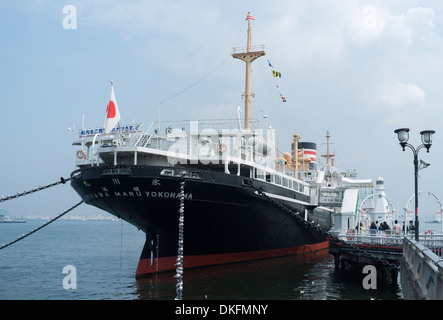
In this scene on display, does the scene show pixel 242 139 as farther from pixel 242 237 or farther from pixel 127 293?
pixel 127 293

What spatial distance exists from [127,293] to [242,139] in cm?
1186

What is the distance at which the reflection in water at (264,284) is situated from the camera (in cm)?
2008

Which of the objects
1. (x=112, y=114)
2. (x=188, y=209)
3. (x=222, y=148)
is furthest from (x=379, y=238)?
(x=112, y=114)

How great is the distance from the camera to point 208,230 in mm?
24516

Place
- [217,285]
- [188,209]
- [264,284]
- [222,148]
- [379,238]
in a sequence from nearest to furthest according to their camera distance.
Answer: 1. [217,285]
2. [264,284]
3. [188,209]
4. [379,238]
5. [222,148]

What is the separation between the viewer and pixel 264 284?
892 inches

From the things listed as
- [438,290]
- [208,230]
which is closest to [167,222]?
[208,230]

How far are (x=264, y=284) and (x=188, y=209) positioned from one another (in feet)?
18.6

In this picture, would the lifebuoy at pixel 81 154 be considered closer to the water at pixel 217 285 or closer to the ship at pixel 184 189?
the ship at pixel 184 189

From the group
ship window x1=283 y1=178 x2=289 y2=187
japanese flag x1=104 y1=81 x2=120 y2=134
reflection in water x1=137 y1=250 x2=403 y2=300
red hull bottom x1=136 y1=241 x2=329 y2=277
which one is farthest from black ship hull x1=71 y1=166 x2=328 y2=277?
ship window x1=283 y1=178 x2=289 y2=187

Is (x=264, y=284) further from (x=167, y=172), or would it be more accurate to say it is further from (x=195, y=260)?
(x=167, y=172)

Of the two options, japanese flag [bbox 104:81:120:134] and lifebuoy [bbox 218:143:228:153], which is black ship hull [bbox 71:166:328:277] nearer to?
lifebuoy [bbox 218:143:228:153]

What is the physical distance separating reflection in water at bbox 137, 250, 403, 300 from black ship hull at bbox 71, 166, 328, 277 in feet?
3.29

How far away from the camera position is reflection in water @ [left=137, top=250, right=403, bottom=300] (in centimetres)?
2008
